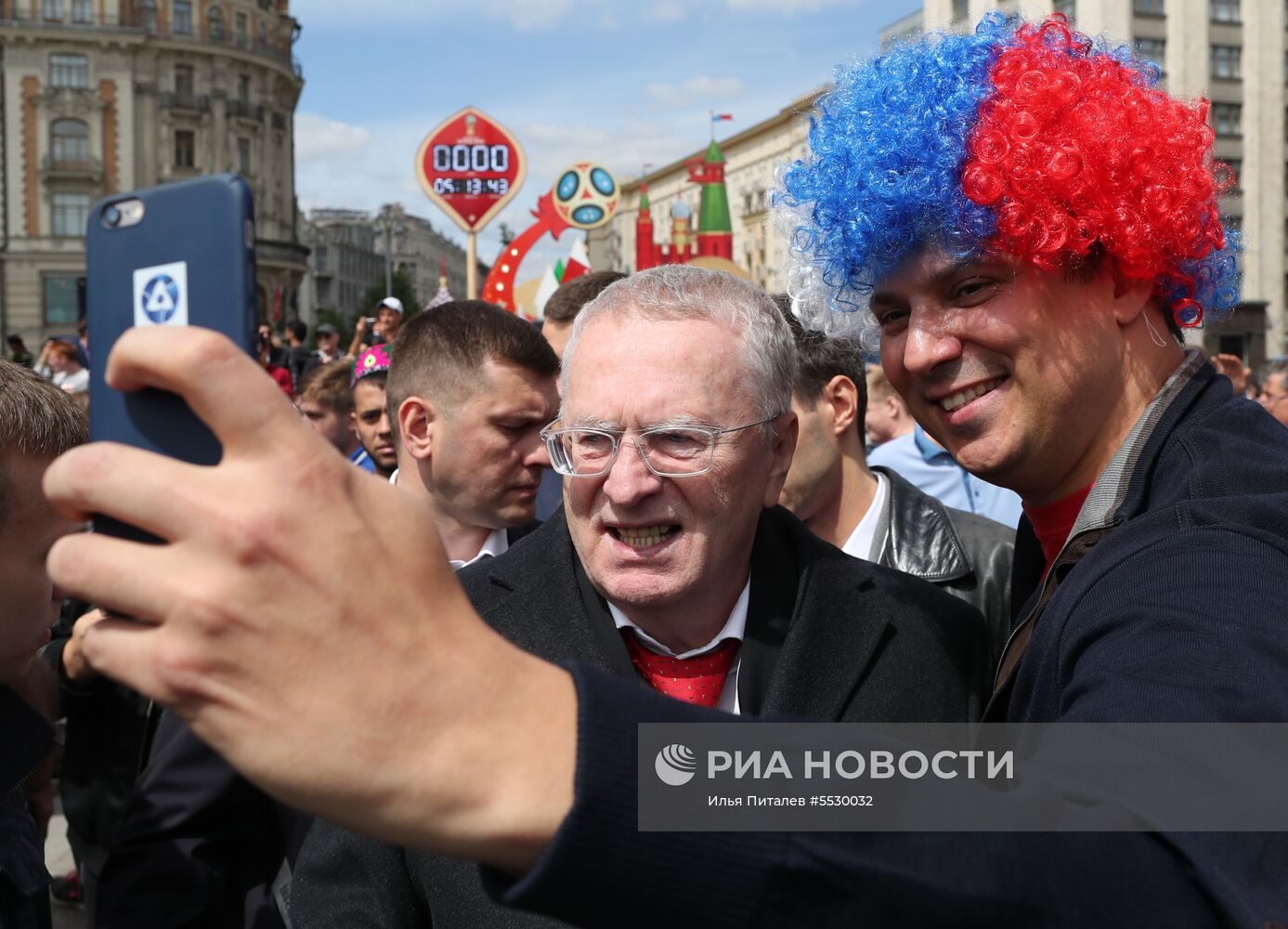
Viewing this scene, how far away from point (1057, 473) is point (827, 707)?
62 centimetres

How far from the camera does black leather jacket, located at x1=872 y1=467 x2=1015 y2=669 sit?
142 inches

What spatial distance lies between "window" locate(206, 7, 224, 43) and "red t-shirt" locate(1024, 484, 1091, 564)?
72.2m

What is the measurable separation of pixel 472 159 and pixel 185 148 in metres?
56.7

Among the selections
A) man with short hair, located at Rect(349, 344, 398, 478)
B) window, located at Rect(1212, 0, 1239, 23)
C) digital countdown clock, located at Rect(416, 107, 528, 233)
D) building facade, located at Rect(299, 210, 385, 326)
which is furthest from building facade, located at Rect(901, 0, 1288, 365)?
building facade, located at Rect(299, 210, 385, 326)

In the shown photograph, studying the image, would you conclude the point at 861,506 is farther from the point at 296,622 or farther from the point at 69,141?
the point at 69,141

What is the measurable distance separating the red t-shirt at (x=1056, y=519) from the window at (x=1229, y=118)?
5294 centimetres

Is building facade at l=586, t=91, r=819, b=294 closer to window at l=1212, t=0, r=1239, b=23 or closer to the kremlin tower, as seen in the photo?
window at l=1212, t=0, r=1239, b=23

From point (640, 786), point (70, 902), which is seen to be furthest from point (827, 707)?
point (70, 902)

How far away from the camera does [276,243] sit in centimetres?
6831

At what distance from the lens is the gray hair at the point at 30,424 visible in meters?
1.85

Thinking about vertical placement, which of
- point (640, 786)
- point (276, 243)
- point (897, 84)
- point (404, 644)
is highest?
point (276, 243)

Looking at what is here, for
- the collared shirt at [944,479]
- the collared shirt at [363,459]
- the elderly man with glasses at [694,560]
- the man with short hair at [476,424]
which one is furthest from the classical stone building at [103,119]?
the elderly man with glasses at [694,560]

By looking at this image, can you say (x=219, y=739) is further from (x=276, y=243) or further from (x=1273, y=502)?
(x=276, y=243)

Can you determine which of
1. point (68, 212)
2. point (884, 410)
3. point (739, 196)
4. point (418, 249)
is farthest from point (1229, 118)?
point (418, 249)
